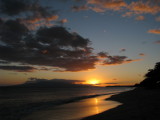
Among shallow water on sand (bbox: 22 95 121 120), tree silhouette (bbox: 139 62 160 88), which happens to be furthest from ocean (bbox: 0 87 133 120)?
tree silhouette (bbox: 139 62 160 88)

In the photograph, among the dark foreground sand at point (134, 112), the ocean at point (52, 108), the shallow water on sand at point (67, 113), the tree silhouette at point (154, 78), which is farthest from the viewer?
the tree silhouette at point (154, 78)

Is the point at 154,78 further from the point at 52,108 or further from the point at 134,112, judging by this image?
the point at 134,112

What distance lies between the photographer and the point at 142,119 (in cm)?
1259

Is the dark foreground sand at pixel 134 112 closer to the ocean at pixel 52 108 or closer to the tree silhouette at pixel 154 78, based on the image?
the ocean at pixel 52 108

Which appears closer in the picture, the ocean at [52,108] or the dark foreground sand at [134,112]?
the dark foreground sand at [134,112]

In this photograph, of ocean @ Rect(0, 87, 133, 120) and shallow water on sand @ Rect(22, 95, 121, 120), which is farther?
ocean @ Rect(0, 87, 133, 120)

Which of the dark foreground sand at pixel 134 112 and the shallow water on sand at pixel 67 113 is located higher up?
the dark foreground sand at pixel 134 112

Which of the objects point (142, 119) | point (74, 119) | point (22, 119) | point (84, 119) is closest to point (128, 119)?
point (142, 119)

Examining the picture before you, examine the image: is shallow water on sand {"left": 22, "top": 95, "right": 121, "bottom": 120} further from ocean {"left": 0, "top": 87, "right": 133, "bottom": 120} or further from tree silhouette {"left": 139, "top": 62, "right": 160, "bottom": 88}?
tree silhouette {"left": 139, "top": 62, "right": 160, "bottom": 88}

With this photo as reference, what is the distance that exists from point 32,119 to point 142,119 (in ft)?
36.9

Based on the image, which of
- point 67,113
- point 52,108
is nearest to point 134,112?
point 67,113

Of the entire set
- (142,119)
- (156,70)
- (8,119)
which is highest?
(156,70)

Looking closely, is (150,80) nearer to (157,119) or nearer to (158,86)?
(158,86)

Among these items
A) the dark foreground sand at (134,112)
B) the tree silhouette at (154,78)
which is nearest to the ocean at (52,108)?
the dark foreground sand at (134,112)
